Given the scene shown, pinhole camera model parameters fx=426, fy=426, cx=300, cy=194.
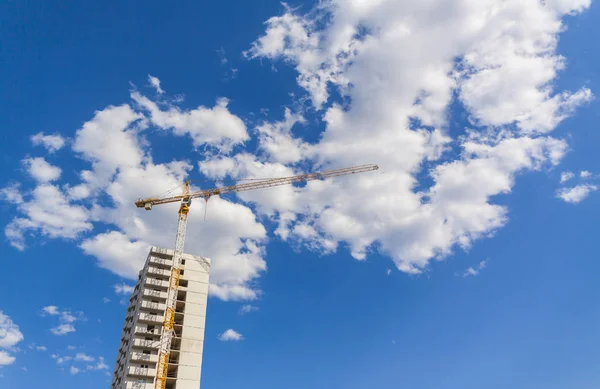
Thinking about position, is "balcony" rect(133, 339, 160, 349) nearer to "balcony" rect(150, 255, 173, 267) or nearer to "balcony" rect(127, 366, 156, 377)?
"balcony" rect(127, 366, 156, 377)

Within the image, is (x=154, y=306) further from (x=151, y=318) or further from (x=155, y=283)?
(x=155, y=283)

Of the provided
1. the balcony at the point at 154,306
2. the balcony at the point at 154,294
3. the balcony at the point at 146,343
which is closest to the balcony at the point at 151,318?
the balcony at the point at 154,306

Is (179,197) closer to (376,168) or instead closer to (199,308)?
(199,308)

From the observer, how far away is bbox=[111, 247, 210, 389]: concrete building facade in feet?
329

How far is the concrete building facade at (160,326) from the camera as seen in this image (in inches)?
3944

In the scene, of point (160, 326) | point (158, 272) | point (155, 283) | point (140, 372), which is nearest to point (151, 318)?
point (160, 326)

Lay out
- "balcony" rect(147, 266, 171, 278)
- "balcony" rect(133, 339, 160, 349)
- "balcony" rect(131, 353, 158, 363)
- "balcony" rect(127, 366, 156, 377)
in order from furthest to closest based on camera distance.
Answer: "balcony" rect(147, 266, 171, 278)
"balcony" rect(133, 339, 160, 349)
"balcony" rect(131, 353, 158, 363)
"balcony" rect(127, 366, 156, 377)

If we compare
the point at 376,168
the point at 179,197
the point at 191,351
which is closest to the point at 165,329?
the point at 191,351

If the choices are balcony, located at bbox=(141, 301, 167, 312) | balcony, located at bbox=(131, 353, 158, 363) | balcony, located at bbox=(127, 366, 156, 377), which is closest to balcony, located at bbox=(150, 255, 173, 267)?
balcony, located at bbox=(141, 301, 167, 312)

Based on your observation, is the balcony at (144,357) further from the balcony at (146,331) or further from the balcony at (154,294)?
the balcony at (154,294)

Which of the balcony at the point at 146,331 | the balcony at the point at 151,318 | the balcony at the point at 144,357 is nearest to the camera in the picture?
the balcony at the point at 144,357

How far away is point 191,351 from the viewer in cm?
10488

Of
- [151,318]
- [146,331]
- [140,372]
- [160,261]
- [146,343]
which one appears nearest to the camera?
[140,372]

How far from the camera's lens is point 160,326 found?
10631 centimetres
